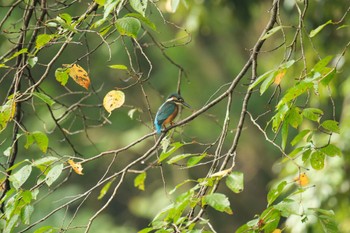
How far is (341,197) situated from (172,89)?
7001 millimetres

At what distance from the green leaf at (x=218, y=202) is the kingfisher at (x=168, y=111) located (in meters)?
1.48

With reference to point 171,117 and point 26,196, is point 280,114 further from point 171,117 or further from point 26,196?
point 171,117

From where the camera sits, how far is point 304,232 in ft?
17.8

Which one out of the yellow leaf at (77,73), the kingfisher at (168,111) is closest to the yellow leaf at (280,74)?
the yellow leaf at (77,73)

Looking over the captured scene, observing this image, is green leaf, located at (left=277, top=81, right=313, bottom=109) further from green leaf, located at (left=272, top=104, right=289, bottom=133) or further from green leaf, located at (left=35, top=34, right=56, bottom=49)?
green leaf, located at (left=35, top=34, right=56, bottom=49)

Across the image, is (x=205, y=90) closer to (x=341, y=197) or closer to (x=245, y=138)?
(x=245, y=138)

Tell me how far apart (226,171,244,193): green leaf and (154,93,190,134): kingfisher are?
1359 millimetres

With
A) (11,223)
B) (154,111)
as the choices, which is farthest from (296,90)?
(154,111)

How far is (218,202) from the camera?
248 centimetres

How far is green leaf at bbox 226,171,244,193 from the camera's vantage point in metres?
2.57

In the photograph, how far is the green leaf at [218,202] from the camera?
96.8 inches

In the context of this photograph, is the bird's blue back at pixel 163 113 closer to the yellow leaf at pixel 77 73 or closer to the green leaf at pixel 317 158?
the yellow leaf at pixel 77 73

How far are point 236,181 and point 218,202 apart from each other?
0.13 m

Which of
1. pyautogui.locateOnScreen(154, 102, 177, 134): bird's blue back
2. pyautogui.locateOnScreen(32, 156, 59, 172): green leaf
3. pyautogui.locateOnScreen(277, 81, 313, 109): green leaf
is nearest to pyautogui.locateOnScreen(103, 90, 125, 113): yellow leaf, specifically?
pyautogui.locateOnScreen(32, 156, 59, 172): green leaf
